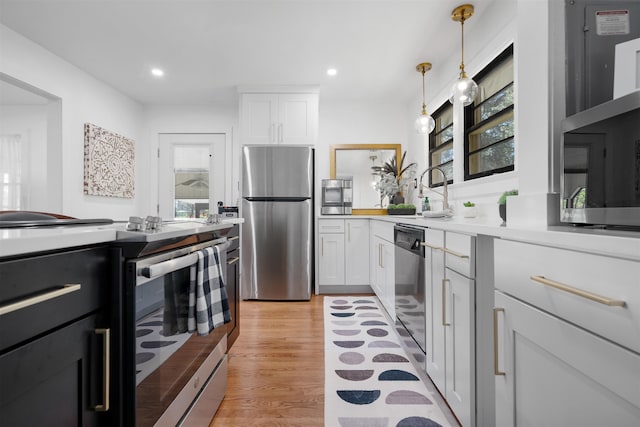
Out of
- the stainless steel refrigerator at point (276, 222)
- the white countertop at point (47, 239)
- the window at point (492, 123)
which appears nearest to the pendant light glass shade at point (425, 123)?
the window at point (492, 123)

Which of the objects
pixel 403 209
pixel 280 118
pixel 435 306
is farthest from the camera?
pixel 280 118

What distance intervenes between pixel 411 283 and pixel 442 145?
1.89 metres

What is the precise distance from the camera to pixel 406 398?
153 centimetres

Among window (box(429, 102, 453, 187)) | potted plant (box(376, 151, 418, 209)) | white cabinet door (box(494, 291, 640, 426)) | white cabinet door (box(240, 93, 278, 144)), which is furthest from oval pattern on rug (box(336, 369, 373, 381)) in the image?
white cabinet door (box(240, 93, 278, 144))

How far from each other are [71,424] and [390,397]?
1386 mm

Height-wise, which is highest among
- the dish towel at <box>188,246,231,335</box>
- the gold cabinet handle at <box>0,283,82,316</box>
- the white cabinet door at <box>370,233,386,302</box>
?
the gold cabinet handle at <box>0,283,82,316</box>

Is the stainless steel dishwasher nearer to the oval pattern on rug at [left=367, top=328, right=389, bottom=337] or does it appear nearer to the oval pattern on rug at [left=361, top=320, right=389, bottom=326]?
the oval pattern on rug at [left=367, top=328, right=389, bottom=337]

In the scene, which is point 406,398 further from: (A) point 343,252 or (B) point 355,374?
(A) point 343,252

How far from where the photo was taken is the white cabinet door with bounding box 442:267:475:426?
1.12 m

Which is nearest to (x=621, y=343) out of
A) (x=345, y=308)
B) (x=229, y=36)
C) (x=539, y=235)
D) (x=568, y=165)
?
(x=539, y=235)

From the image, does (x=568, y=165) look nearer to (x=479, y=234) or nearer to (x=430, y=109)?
(x=479, y=234)

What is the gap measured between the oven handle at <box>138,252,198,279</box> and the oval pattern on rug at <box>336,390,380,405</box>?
1106 millimetres

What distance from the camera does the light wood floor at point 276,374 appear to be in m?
1.42

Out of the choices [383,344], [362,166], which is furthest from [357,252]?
[383,344]
